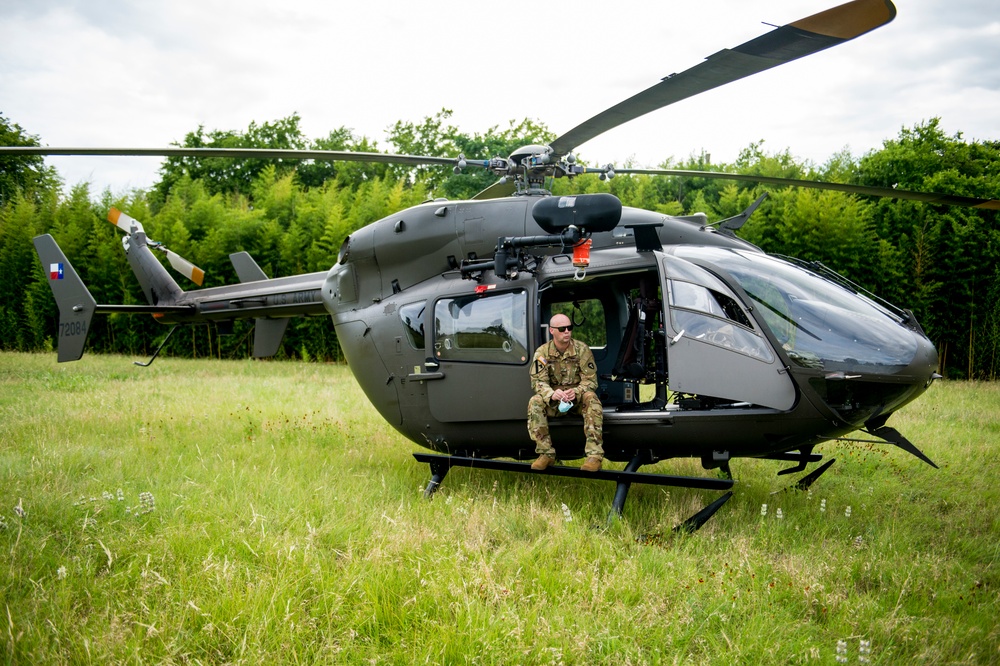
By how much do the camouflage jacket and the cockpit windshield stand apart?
94 centimetres

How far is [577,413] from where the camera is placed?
16.0ft

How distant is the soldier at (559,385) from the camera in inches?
187

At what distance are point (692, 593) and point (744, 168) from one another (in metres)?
19.7

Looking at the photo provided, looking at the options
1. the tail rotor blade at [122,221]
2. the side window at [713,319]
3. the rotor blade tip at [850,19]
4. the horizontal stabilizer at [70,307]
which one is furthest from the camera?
the tail rotor blade at [122,221]

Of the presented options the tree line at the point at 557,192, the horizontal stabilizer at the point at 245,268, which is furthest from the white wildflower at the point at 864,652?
the tree line at the point at 557,192

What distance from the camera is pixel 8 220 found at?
20156 mm

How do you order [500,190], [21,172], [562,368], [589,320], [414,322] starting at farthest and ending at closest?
[21,172] < [589,320] < [500,190] < [414,322] < [562,368]

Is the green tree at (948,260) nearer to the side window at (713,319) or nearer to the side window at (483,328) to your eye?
the side window at (713,319)

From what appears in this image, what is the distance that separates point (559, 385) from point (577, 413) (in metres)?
0.22

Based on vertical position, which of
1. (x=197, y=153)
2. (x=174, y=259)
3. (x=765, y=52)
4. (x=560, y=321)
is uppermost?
(x=765, y=52)

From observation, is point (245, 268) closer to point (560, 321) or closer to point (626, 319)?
point (626, 319)

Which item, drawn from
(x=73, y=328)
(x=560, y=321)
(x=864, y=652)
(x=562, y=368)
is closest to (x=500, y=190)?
(x=560, y=321)

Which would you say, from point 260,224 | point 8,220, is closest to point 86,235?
point 8,220

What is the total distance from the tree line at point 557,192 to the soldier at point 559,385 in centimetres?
1017
